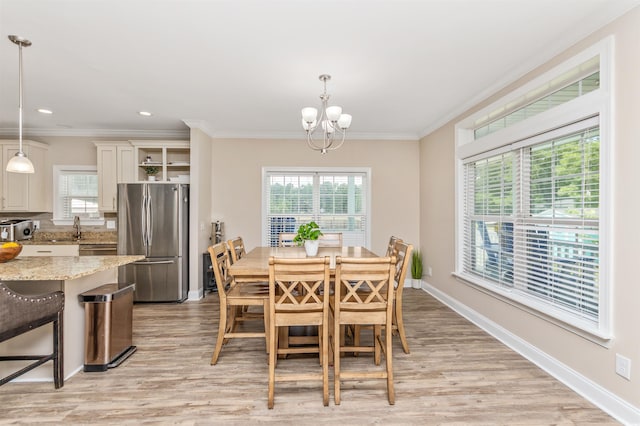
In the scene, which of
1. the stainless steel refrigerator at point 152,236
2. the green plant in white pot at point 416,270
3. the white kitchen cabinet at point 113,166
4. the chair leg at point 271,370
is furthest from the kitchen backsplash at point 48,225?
the green plant in white pot at point 416,270

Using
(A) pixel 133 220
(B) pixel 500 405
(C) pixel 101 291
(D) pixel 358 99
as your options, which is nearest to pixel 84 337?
(C) pixel 101 291

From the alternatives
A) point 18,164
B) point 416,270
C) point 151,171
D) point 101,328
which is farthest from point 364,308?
point 151,171

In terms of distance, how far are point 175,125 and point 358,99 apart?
113 inches

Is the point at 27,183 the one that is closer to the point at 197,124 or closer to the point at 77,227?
the point at 77,227

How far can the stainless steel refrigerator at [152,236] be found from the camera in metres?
4.35

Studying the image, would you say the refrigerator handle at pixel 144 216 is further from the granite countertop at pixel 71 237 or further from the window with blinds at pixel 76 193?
the window with blinds at pixel 76 193

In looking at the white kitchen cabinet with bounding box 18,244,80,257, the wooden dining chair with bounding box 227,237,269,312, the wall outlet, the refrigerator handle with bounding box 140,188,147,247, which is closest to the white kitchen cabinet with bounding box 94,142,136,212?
the refrigerator handle with bounding box 140,188,147,247

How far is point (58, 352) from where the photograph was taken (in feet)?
7.45

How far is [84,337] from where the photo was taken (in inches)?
101

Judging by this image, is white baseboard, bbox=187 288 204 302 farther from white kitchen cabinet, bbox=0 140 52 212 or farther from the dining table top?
white kitchen cabinet, bbox=0 140 52 212

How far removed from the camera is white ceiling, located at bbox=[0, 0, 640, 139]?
6.66 ft

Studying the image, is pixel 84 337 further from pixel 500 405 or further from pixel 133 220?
pixel 500 405

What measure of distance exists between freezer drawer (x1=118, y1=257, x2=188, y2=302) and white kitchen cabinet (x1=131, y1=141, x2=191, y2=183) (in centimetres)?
125

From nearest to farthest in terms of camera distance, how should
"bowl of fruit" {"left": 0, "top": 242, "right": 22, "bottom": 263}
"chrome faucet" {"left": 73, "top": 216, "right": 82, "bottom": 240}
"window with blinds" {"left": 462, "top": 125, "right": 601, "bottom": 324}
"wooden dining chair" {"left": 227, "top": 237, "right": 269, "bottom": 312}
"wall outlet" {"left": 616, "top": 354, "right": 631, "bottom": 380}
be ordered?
"wall outlet" {"left": 616, "top": 354, "right": 631, "bottom": 380}, "window with blinds" {"left": 462, "top": 125, "right": 601, "bottom": 324}, "bowl of fruit" {"left": 0, "top": 242, "right": 22, "bottom": 263}, "wooden dining chair" {"left": 227, "top": 237, "right": 269, "bottom": 312}, "chrome faucet" {"left": 73, "top": 216, "right": 82, "bottom": 240}
